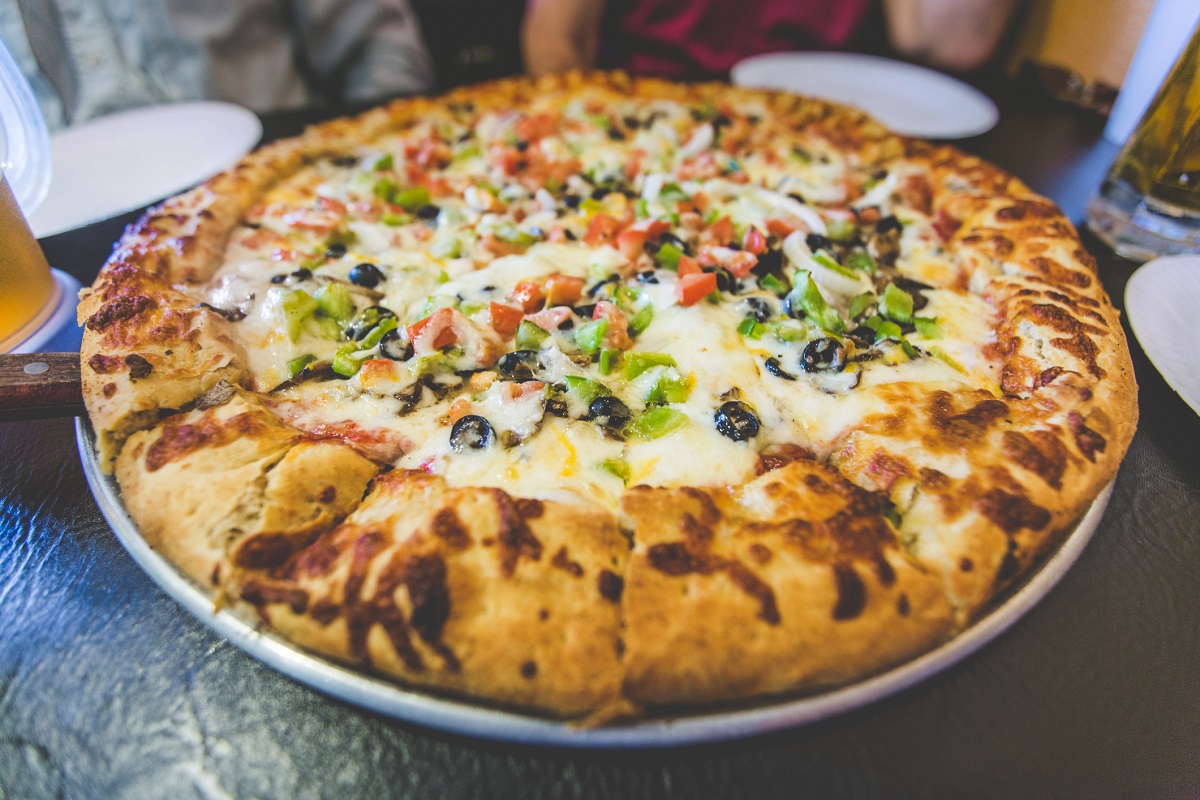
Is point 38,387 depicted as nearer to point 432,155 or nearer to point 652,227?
point 652,227

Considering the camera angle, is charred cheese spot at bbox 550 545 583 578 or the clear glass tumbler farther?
the clear glass tumbler

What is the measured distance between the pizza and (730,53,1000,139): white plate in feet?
3.74

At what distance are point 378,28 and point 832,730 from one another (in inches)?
208

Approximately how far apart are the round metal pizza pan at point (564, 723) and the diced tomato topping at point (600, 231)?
1.71m

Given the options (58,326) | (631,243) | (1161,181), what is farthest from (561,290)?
(1161,181)

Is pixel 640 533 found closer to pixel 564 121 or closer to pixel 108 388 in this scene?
pixel 108 388

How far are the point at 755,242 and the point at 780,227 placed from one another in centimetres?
19

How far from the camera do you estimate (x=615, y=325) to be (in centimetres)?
206

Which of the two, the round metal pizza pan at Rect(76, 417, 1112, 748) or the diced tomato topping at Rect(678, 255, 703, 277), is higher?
the diced tomato topping at Rect(678, 255, 703, 277)

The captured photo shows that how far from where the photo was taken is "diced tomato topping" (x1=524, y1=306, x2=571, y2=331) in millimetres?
2094

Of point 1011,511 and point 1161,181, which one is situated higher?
point 1161,181

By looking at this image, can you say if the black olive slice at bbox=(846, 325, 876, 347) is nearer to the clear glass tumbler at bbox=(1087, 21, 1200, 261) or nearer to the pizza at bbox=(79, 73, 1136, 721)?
the pizza at bbox=(79, 73, 1136, 721)

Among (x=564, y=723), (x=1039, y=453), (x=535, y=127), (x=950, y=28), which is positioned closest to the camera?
(x=564, y=723)

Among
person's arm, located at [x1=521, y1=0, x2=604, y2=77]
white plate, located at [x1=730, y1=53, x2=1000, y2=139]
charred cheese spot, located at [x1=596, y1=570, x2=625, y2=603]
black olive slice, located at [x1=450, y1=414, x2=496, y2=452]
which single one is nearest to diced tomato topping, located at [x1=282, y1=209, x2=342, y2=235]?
black olive slice, located at [x1=450, y1=414, x2=496, y2=452]
